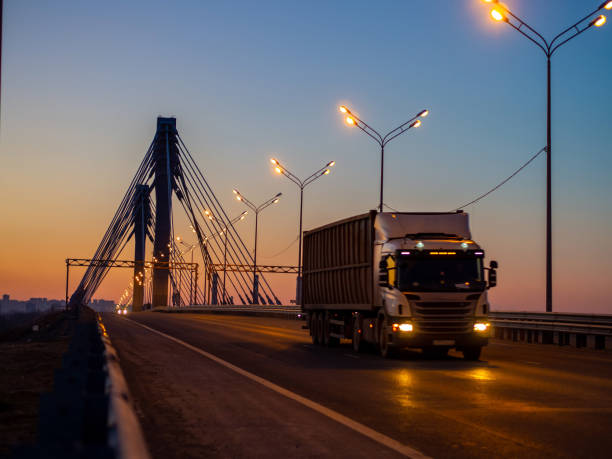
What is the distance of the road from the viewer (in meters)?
8.13

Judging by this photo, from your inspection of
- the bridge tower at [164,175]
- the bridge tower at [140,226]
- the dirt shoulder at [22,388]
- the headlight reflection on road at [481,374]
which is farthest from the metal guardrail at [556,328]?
the bridge tower at [140,226]

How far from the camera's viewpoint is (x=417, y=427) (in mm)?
9312

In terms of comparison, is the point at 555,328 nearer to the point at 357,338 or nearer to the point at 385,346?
the point at 357,338

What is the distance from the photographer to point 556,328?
27562mm

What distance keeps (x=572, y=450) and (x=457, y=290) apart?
38.8 ft

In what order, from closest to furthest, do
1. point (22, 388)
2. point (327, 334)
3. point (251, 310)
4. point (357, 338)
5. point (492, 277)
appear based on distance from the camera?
1. point (22, 388)
2. point (492, 277)
3. point (357, 338)
4. point (327, 334)
5. point (251, 310)

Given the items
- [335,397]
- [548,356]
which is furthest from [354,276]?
[335,397]

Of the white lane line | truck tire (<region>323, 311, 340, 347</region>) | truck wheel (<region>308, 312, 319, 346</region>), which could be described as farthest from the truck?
the white lane line

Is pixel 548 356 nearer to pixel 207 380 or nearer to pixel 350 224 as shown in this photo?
pixel 350 224

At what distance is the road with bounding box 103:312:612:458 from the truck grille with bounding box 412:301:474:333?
2.53ft

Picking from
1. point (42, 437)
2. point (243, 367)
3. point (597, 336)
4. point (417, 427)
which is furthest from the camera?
point (597, 336)

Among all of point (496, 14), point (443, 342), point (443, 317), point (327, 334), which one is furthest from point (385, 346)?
point (496, 14)

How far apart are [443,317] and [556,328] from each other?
9.25 m

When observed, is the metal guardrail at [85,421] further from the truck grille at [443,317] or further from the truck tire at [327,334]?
the truck tire at [327,334]
